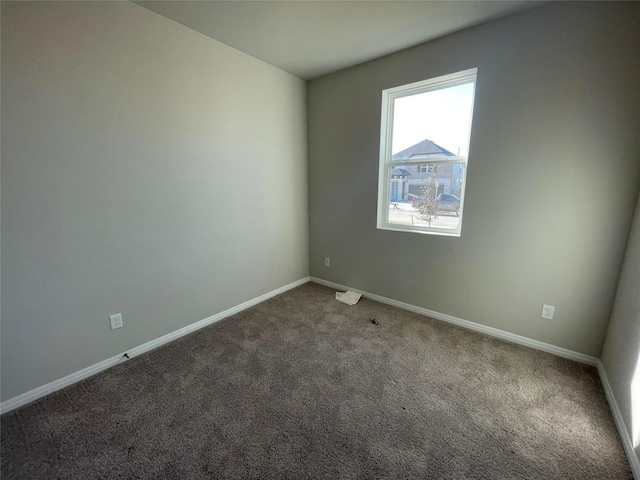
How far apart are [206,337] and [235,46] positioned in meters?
2.69

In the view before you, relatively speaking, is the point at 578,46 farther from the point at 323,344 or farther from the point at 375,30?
the point at 323,344

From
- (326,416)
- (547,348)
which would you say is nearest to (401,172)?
(547,348)

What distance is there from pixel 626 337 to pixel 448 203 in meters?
1.46

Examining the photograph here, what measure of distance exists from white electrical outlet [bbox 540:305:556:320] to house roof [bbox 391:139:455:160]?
1.49 meters

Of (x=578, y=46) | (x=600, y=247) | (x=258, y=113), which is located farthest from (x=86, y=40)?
(x=600, y=247)

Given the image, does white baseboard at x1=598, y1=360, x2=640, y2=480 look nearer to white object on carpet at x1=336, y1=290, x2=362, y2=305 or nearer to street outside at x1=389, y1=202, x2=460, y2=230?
street outside at x1=389, y1=202, x2=460, y2=230

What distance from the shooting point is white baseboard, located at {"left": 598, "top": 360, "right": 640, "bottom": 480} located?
1215mm

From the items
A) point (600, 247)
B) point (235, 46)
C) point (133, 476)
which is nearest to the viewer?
point (133, 476)

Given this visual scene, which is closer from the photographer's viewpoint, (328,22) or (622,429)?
(622,429)

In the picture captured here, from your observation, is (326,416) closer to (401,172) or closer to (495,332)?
(495,332)

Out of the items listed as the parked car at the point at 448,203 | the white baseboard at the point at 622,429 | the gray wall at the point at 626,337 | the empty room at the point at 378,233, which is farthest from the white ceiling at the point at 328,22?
the white baseboard at the point at 622,429

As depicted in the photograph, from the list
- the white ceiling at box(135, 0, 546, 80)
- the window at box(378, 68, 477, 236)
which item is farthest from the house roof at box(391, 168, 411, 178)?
the white ceiling at box(135, 0, 546, 80)

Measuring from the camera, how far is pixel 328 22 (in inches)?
79.9

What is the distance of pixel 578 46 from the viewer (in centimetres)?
176
